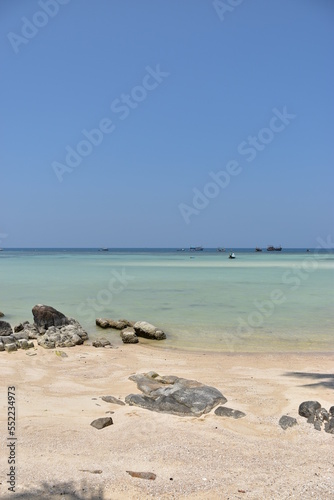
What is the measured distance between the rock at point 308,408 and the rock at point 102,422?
2.94 metres

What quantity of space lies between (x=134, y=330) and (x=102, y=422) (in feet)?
→ 25.6

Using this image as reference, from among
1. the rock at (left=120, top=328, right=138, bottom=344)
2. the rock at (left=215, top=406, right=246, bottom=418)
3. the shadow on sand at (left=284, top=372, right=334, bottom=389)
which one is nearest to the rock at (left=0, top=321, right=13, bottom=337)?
the rock at (left=120, top=328, right=138, bottom=344)

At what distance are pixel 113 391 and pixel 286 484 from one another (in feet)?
13.0

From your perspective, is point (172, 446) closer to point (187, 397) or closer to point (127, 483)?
point (127, 483)

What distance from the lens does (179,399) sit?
6.35m

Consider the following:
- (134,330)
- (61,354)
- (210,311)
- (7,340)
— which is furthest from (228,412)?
(210,311)

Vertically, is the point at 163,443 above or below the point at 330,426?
below

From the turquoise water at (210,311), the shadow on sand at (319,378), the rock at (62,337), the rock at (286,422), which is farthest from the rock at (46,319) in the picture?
the rock at (286,422)

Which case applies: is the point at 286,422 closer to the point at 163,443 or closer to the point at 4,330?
the point at 163,443

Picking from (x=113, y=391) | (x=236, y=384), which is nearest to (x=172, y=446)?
(x=113, y=391)

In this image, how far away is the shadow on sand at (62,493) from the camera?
148 inches

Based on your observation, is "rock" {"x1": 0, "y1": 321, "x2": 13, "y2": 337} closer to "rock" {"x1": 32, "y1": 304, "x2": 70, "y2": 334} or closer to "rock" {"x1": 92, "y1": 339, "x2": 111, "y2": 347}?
"rock" {"x1": 32, "y1": 304, "x2": 70, "y2": 334}

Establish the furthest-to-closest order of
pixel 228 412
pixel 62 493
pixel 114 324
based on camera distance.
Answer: pixel 114 324 → pixel 228 412 → pixel 62 493

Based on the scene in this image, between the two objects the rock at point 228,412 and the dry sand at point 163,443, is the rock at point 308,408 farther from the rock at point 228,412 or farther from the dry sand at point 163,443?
the rock at point 228,412
